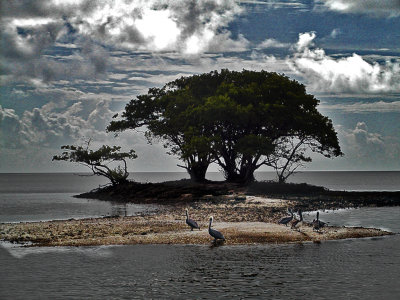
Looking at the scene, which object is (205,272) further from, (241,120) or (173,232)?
(241,120)

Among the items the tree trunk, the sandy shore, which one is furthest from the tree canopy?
the sandy shore

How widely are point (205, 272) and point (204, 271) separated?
191 mm

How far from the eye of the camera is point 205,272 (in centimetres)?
1897

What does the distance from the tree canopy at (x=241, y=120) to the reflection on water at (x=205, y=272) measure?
121 feet

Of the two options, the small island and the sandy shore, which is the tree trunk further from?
the sandy shore

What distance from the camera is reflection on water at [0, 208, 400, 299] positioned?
16.4 m

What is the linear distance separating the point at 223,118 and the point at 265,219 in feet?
95.4

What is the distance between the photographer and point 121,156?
7525 centimetres

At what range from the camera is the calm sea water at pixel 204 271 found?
1634cm

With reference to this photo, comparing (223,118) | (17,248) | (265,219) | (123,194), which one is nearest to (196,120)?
(223,118)

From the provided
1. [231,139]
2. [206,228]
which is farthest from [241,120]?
[206,228]

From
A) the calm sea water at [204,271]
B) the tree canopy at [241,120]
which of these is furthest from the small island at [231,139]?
the calm sea water at [204,271]

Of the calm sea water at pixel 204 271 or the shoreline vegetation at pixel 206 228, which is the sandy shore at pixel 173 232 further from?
the calm sea water at pixel 204 271

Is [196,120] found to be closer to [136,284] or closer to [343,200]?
[343,200]
